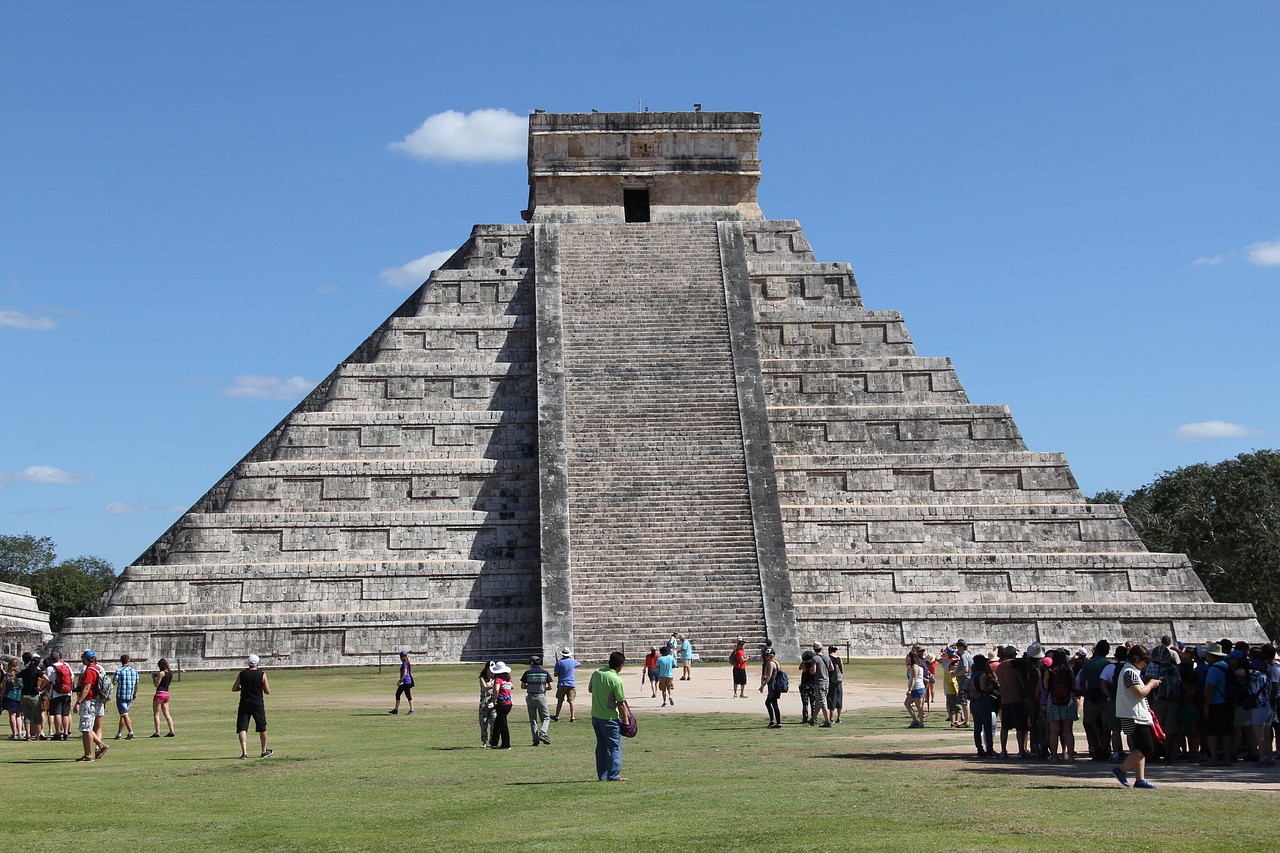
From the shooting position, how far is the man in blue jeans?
12648mm

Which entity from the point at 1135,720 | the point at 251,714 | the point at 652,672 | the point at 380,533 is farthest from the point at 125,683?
the point at 1135,720

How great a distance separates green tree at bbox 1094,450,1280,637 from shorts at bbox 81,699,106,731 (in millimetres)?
38144

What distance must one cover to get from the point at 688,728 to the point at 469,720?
3336mm

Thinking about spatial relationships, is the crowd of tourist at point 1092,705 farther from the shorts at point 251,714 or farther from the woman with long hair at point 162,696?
the woman with long hair at point 162,696

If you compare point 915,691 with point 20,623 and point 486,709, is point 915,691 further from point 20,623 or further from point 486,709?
point 20,623

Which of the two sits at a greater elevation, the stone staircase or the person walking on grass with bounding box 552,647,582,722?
the stone staircase

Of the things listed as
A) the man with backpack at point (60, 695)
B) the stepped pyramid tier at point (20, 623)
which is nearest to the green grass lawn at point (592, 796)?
the man with backpack at point (60, 695)

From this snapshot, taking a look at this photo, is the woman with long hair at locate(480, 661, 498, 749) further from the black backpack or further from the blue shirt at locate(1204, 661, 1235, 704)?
the blue shirt at locate(1204, 661, 1235, 704)

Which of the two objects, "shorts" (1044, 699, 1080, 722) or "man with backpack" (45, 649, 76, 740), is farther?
"man with backpack" (45, 649, 76, 740)

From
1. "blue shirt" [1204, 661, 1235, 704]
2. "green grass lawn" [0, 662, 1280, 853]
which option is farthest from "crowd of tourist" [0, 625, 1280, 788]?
"green grass lawn" [0, 662, 1280, 853]

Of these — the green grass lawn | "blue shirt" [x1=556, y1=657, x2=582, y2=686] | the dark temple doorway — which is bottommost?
the green grass lawn

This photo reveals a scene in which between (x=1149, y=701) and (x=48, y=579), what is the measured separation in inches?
2762

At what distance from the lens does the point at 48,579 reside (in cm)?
7419

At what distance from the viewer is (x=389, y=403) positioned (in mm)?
34156
